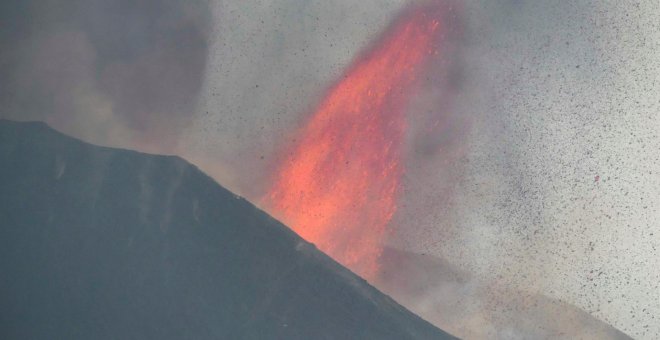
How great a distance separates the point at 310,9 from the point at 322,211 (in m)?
0.98

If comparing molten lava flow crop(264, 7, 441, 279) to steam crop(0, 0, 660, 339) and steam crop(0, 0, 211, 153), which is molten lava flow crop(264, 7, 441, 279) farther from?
steam crop(0, 0, 211, 153)

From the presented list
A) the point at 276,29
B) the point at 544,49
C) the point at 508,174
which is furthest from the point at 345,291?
the point at 544,49

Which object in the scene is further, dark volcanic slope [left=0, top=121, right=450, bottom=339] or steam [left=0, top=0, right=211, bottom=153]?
steam [left=0, top=0, right=211, bottom=153]

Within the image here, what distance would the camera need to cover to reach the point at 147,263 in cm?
261

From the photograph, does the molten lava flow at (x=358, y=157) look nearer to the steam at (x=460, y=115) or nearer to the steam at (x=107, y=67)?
the steam at (x=460, y=115)

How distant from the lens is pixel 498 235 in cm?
270

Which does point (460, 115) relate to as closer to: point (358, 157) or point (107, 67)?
point (358, 157)

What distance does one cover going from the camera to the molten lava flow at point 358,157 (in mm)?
2676

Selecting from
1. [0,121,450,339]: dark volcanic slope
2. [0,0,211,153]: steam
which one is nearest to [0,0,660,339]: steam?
[0,0,211,153]: steam

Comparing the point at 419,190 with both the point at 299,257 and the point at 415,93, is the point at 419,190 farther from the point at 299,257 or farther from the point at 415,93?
the point at 299,257

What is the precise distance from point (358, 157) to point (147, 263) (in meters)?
1.09

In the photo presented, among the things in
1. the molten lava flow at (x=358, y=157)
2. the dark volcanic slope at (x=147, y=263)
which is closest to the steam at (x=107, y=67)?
the dark volcanic slope at (x=147, y=263)

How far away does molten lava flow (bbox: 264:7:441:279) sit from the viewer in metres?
2.68

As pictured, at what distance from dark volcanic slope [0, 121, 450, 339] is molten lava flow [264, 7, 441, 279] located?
0.11 m
